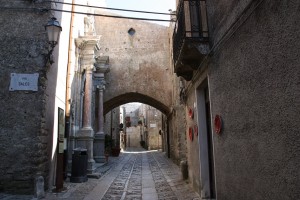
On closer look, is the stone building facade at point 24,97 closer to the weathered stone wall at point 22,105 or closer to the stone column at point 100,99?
the weathered stone wall at point 22,105

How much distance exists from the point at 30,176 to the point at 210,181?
3.98 meters

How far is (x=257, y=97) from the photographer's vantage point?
10.5ft

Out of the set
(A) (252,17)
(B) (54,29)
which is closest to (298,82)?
(A) (252,17)

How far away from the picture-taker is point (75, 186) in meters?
8.29

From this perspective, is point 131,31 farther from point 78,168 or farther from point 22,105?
point 22,105

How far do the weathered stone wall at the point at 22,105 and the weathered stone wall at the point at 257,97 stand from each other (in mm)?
4204

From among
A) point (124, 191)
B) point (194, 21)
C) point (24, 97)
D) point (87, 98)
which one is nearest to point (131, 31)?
point (87, 98)

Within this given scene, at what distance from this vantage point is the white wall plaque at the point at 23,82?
6863 mm

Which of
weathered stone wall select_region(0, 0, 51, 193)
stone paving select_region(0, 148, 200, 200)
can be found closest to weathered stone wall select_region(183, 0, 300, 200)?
stone paving select_region(0, 148, 200, 200)

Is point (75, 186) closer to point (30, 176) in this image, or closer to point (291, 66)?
point (30, 176)

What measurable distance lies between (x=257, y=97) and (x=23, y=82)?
5573 millimetres

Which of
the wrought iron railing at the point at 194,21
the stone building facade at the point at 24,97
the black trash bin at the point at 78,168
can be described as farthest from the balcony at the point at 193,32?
the black trash bin at the point at 78,168

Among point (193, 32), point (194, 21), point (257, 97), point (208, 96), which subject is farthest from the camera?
point (208, 96)

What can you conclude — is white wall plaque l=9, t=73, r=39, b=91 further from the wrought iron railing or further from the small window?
the small window
